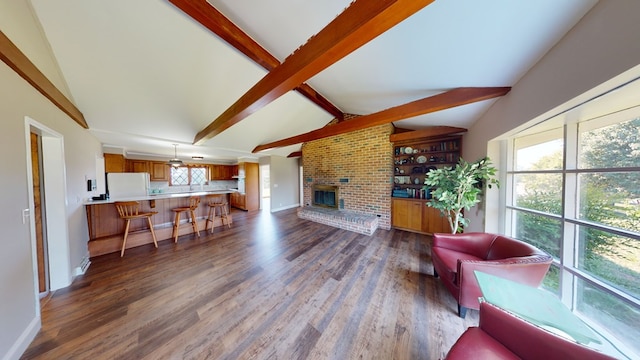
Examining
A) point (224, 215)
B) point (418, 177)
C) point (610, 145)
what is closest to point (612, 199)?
point (610, 145)

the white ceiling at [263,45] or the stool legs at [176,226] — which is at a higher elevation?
the white ceiling at [263,45]

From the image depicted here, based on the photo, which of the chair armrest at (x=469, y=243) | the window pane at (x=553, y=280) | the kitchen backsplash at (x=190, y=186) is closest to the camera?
the window pane at (x=553, y=280)

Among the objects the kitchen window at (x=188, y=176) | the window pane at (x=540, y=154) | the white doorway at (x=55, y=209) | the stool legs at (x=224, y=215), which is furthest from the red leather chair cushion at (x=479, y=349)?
the kitchen window at (x=188, y=176)

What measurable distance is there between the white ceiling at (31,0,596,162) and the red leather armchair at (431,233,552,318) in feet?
5.98

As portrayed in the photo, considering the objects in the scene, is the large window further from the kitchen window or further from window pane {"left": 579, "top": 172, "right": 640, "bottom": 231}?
the kitchen window

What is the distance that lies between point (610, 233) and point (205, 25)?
13.3 feet

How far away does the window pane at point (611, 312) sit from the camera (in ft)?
4.36

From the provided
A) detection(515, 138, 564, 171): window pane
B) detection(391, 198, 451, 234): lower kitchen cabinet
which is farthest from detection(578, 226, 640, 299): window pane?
detection(391, 198, 451, 234): lower kitchen cabinet

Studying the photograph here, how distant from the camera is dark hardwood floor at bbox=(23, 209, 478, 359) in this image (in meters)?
1.47

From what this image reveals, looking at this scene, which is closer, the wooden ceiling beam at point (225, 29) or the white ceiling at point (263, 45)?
the white ceiling at point (263, 45)

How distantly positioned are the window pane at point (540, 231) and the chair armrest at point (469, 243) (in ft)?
1.51

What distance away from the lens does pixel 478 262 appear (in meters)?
1.70

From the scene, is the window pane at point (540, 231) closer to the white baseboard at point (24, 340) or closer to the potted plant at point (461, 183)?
the potted plant at point (461, 183)

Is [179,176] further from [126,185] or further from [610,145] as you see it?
[610,145]
